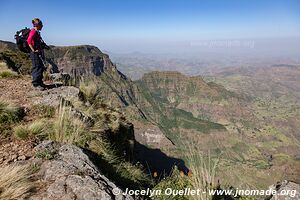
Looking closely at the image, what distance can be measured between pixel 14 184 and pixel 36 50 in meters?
8.10

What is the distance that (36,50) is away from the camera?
10.7 m

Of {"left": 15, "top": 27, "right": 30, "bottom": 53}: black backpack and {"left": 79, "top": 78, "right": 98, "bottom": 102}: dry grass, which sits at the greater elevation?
{"left": 15, "top": 27, "right": 30, "bottom": 53}: black backpack

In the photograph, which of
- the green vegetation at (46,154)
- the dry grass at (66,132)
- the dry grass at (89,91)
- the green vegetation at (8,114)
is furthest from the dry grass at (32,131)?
the dry grass at (89,91)

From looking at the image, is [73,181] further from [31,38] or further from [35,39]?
[35,39]

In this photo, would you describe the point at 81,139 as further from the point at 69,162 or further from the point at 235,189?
the point at 235,189

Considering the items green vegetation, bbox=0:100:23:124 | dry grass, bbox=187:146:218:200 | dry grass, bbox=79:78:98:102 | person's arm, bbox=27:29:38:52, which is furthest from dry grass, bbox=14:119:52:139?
dry grass, bbox=79:78:98:102

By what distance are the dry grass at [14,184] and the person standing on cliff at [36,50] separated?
751 centimetres

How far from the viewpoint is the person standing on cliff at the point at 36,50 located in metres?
10.4

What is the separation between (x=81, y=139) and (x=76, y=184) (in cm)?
263

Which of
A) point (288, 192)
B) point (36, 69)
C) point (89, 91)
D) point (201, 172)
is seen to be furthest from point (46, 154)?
point (89, 91)

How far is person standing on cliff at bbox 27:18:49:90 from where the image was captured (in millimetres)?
10359

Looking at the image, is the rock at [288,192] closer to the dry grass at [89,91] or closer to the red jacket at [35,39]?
the dry grass at [89,91]

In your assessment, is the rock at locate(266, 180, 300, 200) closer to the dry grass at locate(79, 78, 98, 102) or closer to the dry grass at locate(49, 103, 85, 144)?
the dry grass at locate(49, 103, 85, 144)

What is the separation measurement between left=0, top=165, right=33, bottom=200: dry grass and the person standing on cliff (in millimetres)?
7512
